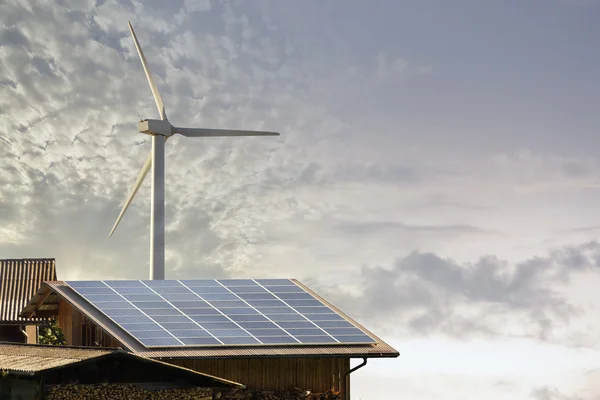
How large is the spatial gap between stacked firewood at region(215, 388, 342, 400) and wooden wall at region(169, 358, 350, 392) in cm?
19

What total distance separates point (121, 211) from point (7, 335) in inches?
338

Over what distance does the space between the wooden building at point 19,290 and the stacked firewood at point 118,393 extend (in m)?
21.8

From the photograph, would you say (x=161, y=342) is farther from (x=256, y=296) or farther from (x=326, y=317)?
(x=326, y=317)

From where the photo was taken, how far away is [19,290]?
5388cm

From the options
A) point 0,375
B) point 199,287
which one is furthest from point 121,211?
point 0,375

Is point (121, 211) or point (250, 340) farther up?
point (121, 211)

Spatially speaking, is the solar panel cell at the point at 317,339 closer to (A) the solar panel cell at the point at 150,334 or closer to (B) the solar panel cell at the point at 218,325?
(B) the solar panel cell at the point at 218,325

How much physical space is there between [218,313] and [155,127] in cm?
1894

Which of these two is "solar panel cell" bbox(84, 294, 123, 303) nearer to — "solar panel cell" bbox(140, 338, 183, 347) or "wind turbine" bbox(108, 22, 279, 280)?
"solar panel cell" bbox(140, 338, 183, 347)

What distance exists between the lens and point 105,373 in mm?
29953

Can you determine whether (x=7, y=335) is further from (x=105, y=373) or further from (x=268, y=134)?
(x=105, y=373)

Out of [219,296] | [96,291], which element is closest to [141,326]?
[96,291]

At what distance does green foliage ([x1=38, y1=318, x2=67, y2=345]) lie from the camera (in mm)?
43100

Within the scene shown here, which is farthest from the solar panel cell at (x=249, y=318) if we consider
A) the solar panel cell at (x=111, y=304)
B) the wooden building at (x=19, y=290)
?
the wooden building at (x=19, y=290)
